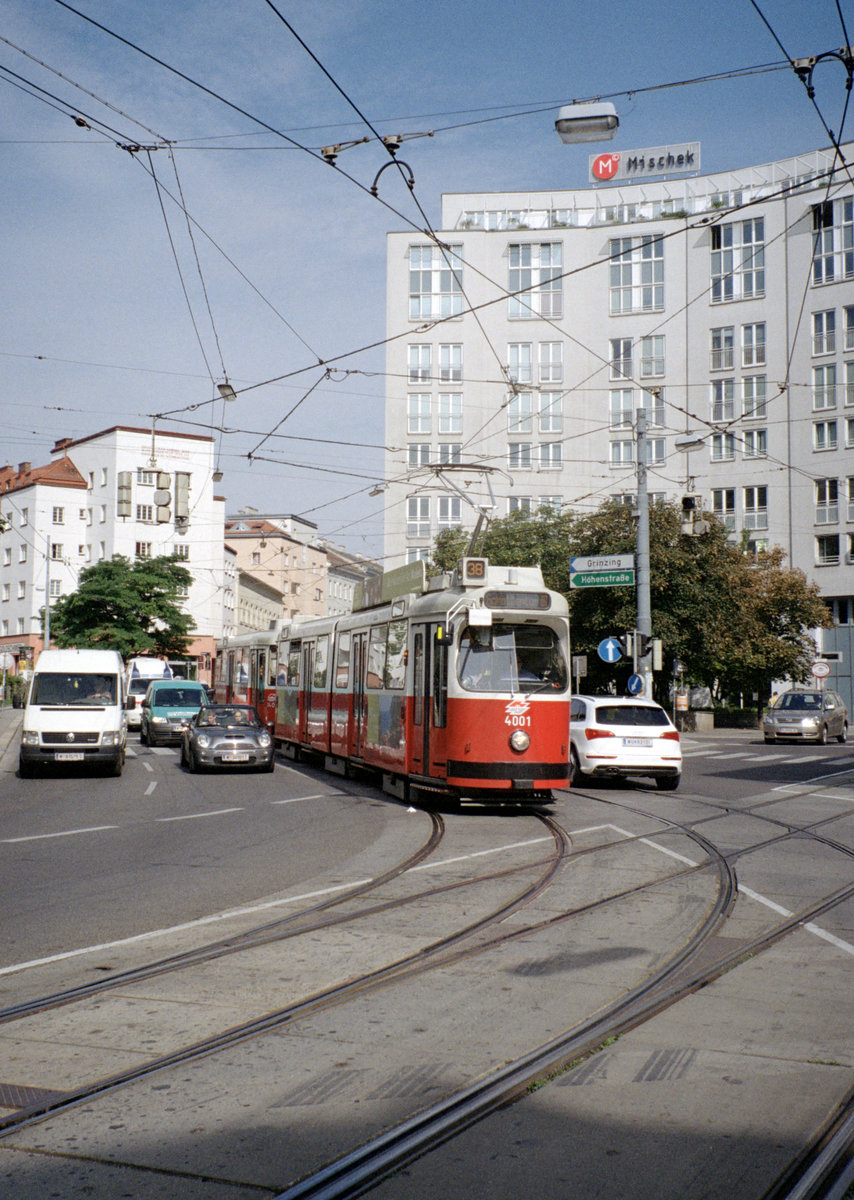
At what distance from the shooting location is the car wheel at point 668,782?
20.1 meters

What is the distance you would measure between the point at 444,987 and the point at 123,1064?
6.30 ft

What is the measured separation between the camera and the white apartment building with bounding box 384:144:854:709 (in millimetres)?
59625

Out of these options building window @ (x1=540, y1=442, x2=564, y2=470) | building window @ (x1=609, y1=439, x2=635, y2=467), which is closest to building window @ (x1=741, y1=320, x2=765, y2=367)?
building window @ (x1=609, y1=439, x2=635, y2=467)

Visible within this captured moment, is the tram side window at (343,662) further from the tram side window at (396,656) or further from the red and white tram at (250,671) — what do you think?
the red and white tram at (250,671)

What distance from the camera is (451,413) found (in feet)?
216

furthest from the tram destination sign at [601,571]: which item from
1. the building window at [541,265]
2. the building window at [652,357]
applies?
the building window at [541,265]

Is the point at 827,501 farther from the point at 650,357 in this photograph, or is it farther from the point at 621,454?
the point at 650,357

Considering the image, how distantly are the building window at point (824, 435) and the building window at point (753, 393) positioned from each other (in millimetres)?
2948

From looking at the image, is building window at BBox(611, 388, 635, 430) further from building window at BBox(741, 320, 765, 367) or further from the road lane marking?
the road lane marking

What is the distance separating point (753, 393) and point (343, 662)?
44.6 m

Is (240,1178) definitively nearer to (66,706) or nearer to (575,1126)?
(575,1126)

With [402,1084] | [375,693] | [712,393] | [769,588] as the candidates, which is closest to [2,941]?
[402,1084]

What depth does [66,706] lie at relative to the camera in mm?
22797

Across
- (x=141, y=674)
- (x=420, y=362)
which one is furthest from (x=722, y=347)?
(x=141, y=674)
